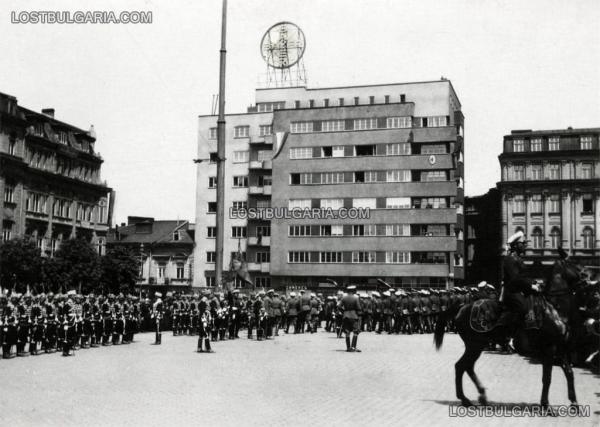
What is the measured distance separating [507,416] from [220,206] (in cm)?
1949

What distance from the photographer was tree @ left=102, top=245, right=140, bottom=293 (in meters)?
72.1

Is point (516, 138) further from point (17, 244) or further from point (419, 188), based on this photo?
point (17, 244)

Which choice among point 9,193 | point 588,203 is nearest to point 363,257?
point 588,203

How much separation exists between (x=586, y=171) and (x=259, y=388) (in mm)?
72188

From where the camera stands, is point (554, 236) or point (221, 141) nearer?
point (221, 141)

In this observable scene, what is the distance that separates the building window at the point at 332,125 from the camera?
74.1m

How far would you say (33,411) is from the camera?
11281 millimetres

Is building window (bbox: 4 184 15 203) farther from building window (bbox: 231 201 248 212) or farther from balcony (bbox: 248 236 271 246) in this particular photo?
balcony (bbox: 248 236 271 246)

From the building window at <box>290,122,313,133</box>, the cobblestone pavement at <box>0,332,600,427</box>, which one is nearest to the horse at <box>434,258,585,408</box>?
the cobblestone pavement at <box>0,332,600,427</box>

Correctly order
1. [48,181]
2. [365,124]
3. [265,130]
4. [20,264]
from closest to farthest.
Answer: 1. [20,264]
2. [48,181]
3. [365,124]
4. [265,130]

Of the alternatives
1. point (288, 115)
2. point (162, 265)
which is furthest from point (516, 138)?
point (162, 265)

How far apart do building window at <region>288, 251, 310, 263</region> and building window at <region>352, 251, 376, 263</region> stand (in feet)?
16.8

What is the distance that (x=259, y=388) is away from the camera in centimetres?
1399

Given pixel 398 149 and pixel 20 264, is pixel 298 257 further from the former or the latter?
pixel 20 264
